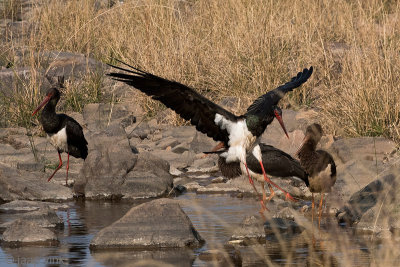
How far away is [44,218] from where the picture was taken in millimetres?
7738

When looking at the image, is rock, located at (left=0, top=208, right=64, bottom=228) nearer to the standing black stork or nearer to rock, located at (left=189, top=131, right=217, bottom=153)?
the standing black stork

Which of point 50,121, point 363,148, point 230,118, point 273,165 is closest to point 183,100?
point 230,118

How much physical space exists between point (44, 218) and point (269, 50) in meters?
5.84

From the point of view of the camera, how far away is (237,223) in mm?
Result: 7754

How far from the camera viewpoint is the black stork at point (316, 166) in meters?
7.92

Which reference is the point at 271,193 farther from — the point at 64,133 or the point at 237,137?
the point at 64,133

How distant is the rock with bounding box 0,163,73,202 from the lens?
9148 mm

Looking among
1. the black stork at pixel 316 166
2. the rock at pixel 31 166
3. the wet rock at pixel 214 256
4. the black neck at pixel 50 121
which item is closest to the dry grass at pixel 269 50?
the black stork at pixel 316 166

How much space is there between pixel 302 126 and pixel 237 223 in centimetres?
395

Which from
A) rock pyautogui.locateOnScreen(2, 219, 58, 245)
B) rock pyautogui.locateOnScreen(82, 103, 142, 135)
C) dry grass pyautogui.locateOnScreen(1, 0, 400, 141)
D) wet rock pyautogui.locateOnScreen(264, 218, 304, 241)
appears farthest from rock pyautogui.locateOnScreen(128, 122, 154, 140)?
rock pyautogui.locateOnScreen(2, 219, 58, 245)

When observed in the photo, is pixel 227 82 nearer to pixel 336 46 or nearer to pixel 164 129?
pixel 164 129

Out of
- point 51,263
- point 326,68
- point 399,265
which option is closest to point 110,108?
point 326,68

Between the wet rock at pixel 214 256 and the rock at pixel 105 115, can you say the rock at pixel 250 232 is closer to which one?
the wet rock at pixel 214 256

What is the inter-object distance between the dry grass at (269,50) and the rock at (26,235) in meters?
4.41
